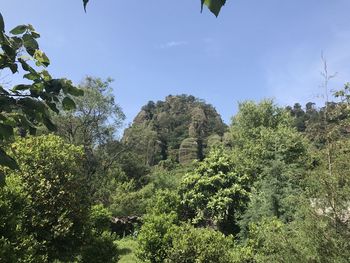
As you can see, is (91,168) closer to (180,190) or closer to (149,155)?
(180,190)

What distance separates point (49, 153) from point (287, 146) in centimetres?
1299

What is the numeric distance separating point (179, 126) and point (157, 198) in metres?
49.8

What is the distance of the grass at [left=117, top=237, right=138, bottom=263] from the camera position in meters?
16.4

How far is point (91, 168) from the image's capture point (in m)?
27.5

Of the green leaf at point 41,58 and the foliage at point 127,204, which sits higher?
the foliage at point 127,204

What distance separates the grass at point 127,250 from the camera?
53.7ft

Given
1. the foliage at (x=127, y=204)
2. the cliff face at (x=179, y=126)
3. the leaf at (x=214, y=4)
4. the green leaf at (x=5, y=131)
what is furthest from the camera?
the cliff face at (x=179, y=126)

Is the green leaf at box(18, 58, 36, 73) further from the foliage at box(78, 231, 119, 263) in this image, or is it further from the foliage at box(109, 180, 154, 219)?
the foliage at box(109, 180, 154, 219)

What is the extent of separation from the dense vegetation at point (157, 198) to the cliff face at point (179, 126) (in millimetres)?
29807

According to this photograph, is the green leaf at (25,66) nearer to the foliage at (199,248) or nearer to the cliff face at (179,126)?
the foliage at (199,248)

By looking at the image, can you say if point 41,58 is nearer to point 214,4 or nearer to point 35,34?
point 35,34

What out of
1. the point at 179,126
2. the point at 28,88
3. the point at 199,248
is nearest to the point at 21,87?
the point at 28,88

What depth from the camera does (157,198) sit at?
1894cm

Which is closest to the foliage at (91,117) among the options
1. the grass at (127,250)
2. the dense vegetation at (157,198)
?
the dense vegetation at (157,198)
